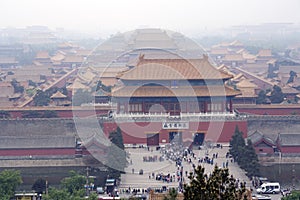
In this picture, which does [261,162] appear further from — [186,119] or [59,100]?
[59,100]

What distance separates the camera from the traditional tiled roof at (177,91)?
67.0ft

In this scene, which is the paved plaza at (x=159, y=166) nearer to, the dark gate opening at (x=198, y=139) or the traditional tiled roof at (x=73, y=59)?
the dark gate opening at (x=198, y=139)

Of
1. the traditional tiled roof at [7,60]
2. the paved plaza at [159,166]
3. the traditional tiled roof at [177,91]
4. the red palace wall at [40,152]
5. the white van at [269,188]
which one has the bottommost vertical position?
the white van at [269,188]

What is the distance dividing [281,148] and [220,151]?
72.5 inches

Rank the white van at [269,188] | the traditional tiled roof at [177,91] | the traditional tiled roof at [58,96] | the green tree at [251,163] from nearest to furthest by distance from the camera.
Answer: the white van at [269,188], the green tree at [251,163], the traditional tiled roof at [177,91], the traditional tiled roof at [58,96]

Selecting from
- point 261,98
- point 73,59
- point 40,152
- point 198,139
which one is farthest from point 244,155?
point 73,59

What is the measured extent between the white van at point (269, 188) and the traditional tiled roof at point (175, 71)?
6022 mm

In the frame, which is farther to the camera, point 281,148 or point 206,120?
point 206,120

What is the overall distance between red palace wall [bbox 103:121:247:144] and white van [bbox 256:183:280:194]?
16.4ft

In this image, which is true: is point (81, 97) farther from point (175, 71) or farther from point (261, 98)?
point (261, 98)

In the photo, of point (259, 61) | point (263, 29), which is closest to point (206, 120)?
point (259, 61)

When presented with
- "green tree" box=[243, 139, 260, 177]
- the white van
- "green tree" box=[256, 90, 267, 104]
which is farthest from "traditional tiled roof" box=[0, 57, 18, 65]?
the white van

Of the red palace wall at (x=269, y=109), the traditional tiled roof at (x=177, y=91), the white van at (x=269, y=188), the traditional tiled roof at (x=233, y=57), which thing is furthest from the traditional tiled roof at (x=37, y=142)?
the traditional tiled roof at (x=233, y=57)

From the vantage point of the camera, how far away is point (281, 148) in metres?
18.9
